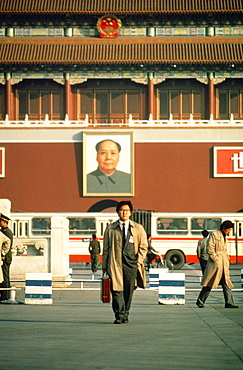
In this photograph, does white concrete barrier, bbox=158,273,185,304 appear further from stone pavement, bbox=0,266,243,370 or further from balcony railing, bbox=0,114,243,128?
balcony railing, bbox=0,114,243,128

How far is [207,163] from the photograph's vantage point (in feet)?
116

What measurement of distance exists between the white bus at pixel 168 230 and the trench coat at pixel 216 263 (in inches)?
675

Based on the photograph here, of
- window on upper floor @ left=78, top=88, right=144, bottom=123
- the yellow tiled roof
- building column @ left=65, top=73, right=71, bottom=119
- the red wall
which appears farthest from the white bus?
the yellow tiled roof

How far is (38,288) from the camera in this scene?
13.9 metres

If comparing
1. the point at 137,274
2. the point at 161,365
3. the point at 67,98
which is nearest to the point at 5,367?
the point at 161,365

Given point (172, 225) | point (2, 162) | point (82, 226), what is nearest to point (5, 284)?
point (172, 225)

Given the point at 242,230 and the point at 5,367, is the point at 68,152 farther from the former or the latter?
the point at 5,367

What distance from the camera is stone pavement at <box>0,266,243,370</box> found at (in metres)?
7.08

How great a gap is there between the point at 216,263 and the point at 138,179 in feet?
75.6

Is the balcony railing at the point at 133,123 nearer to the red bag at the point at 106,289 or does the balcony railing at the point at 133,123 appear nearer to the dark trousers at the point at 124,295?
the dark trousers at the point at 124,295

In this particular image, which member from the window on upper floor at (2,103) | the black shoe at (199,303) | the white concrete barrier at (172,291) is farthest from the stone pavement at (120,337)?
the window on upper floor at (2,103)

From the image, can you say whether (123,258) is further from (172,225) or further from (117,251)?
(172,225)

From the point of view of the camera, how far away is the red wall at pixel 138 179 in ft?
116

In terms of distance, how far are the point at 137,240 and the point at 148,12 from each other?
2990 cm
